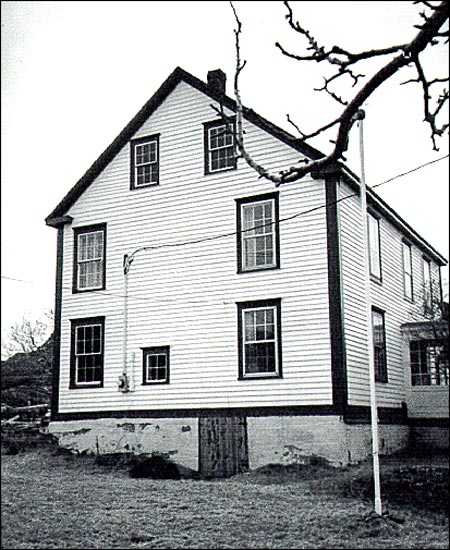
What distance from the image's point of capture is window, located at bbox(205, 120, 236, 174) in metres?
22.5

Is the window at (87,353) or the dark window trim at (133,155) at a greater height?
the dark window trim at (133,155)

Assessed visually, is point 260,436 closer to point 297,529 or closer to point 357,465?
point 357,465

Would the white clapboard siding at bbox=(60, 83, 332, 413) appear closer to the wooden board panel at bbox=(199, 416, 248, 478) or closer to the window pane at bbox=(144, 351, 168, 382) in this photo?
the window pane at bbox=(144, 351, 168, 382)

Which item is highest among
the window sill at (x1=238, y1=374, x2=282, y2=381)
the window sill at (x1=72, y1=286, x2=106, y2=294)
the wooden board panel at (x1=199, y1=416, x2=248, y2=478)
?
the window sill at (x1=72, y1=286, x2=106, y2=294)

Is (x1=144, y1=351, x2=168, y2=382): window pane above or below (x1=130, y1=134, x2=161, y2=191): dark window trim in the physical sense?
below

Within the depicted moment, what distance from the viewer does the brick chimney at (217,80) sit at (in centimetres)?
2313

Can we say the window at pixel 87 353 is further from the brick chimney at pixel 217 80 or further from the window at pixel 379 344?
the window at pixel 379 344

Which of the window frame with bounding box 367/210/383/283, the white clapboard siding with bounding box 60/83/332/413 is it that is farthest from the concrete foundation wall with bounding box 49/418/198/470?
the window frame with bounding box 367/210/383/283

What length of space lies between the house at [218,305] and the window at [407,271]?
3.19ft

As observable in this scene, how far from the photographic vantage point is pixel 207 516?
40.8ft

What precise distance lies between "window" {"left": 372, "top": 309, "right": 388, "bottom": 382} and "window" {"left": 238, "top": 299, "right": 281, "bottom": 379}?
12.1 ft

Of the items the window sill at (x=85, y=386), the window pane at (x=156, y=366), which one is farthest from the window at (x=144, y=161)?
the window sill at (x=85, y=386)

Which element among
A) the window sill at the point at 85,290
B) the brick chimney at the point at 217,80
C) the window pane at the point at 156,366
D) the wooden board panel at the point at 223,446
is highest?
the brick chimney at the point at 217,80

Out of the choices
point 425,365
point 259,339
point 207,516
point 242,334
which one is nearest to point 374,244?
point 425,365
